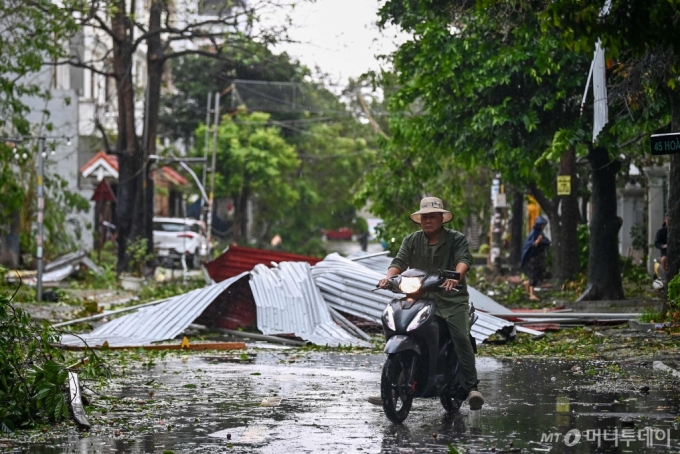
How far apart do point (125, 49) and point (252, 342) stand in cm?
1792

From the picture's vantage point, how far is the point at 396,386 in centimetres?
883

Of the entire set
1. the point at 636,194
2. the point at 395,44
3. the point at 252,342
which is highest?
the point at 395,44

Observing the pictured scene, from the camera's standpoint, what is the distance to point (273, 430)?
28.1 feet

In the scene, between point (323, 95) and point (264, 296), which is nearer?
point (264, 296)

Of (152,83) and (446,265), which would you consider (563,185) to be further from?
(446,265)

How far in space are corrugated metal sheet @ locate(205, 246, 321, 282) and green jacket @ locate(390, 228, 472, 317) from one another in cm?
1448

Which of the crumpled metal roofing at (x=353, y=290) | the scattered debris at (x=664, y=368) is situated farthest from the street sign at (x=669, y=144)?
the crumpled metal roofing at (x=353, y=290)

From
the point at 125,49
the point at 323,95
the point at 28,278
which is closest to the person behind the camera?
the point at 28,278

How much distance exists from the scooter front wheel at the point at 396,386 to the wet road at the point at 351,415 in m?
0.11

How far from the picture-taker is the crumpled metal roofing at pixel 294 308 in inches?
687

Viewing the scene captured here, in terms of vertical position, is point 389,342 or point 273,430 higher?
point 389,342

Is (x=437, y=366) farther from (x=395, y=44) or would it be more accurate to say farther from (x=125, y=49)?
(x=125, y=49)

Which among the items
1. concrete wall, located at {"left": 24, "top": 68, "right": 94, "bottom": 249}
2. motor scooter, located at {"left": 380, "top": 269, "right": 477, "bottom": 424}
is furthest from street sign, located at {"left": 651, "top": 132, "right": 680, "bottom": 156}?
concrete wall, located at {"left": 24, "top": 68, "right": 94, "bottom": 249}

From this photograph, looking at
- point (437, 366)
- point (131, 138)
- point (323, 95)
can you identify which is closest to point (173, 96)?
point (323, 95)
